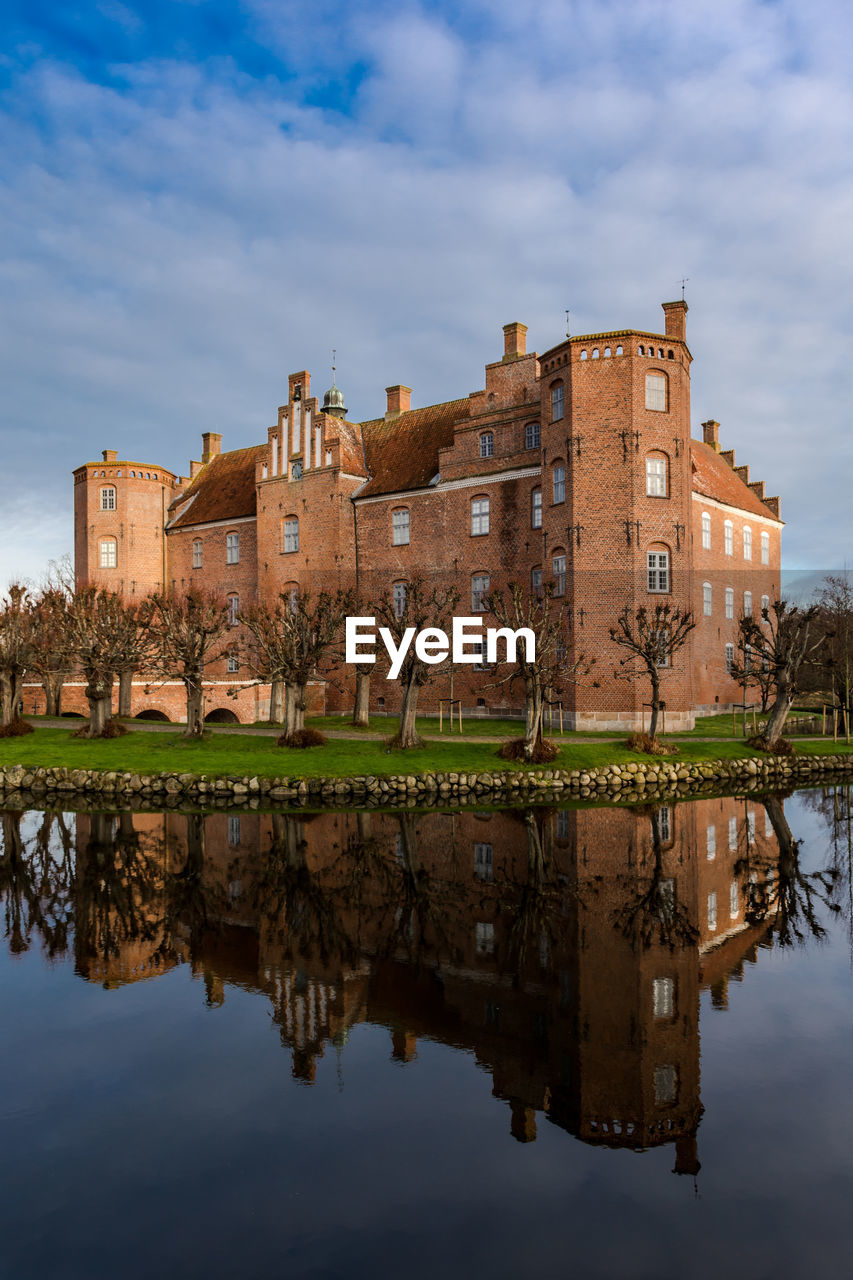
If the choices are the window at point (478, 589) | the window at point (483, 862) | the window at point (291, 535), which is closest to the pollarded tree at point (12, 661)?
the window at point (291, 535)

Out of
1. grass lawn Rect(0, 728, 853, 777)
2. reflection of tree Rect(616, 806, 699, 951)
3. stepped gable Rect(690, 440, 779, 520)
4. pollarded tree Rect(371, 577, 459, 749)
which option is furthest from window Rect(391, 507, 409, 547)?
reflection of tree Rect(616, 806, 699, 951)

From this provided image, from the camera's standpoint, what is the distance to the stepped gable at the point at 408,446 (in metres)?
36.9

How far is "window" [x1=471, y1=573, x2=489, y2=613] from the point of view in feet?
113

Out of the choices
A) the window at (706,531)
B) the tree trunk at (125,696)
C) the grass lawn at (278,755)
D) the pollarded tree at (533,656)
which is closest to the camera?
the grass lawn at (278,755)

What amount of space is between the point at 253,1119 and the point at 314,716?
29.0 meters

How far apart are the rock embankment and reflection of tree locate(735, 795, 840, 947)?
246 inches

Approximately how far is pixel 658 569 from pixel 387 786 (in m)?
14.0

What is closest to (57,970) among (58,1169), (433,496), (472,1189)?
(58,1169)

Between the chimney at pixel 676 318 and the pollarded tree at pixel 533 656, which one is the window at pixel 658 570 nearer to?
the pollarded tree at pixel 533 656

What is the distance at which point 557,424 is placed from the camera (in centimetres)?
3133

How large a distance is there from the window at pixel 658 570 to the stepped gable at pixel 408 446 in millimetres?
10385

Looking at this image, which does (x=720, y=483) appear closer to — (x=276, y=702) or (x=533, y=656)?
(x=533, y=656)

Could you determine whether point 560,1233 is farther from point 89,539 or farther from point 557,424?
point 89,539

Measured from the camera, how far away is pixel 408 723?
79.0ft
